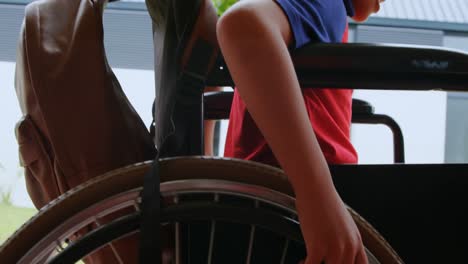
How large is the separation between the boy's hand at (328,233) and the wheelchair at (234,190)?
0.01 m

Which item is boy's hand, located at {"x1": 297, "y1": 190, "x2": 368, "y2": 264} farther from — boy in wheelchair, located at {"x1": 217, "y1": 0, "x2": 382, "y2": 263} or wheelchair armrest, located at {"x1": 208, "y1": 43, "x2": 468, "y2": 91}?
wheelchair armrest, located at {"x1": 208, "y1": 43, "x2": 468, "y2": 91}

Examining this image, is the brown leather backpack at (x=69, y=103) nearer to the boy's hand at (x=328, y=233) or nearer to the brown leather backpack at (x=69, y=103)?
the brown leather backpack at (x=69, y=103)

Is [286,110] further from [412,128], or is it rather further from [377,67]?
[412,128]

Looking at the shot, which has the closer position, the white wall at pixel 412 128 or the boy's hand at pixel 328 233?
the boy's hand at pixel 328 233

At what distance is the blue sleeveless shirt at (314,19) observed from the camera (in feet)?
1.70

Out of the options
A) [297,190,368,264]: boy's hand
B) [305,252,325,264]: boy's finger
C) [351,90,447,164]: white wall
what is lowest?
[351,90,447,164]: white wall

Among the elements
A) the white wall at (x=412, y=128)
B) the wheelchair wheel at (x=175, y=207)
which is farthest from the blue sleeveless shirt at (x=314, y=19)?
the white wall at (x=412, y=128)

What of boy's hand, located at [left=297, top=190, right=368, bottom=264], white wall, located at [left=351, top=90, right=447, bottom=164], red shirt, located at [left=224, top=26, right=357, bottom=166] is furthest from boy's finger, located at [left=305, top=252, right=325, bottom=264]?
white wall, located at [left=351, top=90, right=447, bottom=164]

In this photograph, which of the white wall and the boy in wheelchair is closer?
the boy in wheelchair

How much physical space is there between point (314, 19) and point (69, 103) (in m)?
0.26

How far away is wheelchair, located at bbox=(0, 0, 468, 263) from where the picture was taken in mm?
458

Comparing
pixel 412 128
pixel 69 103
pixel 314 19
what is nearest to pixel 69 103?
pixel 69 103

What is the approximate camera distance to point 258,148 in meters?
0.60

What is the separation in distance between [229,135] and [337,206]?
29cm
